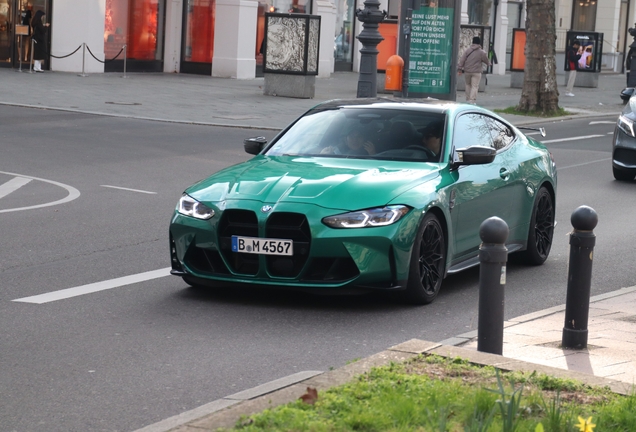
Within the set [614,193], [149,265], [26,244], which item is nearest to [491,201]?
[149,265]

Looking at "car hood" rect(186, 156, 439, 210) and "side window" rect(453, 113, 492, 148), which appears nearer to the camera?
"car hood" rect(186, 156, 439, 210)

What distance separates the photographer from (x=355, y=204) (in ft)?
25.7

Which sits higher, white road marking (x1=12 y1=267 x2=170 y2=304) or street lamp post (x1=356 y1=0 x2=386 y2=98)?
street lamp post (x1=356 y1=0 x2=386 y2=98)

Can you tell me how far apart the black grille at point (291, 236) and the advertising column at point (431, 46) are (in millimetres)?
21772

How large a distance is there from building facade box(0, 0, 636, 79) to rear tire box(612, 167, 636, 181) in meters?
17.9

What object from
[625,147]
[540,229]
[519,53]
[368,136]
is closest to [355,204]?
[368,136]

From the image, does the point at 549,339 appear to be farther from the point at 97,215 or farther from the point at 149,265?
the point at 97,215

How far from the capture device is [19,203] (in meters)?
12.5

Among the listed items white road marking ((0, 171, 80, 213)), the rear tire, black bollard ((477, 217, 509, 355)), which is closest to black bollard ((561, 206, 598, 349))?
black bollard ((477, 217, 509, 355))

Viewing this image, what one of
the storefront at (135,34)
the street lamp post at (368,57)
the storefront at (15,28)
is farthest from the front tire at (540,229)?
the storefront at (135,34)

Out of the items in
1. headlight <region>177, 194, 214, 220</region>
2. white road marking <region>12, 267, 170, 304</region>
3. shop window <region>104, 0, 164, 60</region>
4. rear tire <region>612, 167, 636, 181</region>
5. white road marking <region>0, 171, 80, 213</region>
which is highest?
shop window <region>104, 0, 164, 60</region>

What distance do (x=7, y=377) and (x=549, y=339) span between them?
10.4 feet

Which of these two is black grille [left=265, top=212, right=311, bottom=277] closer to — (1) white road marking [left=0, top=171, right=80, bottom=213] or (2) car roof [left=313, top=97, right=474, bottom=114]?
(2) car roof [left=313, top=97, right=474, bottom=114]

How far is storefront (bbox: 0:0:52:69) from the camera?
1307 inches
